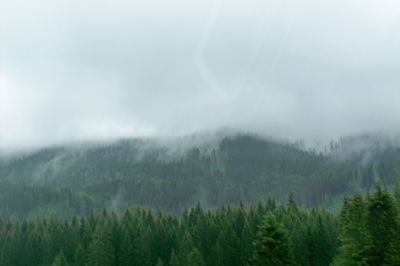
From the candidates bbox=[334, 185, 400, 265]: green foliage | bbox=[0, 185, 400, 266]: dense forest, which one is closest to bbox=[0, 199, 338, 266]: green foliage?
bbox=[0, 185, 400, 266]: dense forest

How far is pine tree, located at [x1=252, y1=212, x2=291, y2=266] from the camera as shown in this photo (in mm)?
32438

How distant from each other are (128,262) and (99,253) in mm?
6225

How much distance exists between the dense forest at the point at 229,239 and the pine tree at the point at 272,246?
62 mm

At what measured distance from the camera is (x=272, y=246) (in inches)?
1287

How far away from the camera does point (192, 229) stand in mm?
113125

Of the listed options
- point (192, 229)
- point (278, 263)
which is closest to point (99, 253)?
point (192, 229)

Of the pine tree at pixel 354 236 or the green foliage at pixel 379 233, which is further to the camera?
the pine tree at pixel 354 236

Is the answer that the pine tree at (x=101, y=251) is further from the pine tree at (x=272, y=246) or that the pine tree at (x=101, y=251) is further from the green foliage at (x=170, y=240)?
the pine tree at (x=272, y=246)

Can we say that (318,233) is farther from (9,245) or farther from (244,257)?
(9,245)

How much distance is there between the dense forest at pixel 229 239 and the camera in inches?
1870

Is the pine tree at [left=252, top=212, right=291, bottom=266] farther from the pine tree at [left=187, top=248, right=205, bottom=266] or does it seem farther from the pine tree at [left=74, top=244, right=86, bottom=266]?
the pine tree at [left=74, top=244, right=86, bottom=266]

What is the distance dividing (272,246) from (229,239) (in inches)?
2540

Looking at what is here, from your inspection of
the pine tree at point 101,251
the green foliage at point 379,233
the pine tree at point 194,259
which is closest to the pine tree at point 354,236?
the green foliage at point 379,233

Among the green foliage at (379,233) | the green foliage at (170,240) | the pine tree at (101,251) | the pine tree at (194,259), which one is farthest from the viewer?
the pine tree at (101,251)
